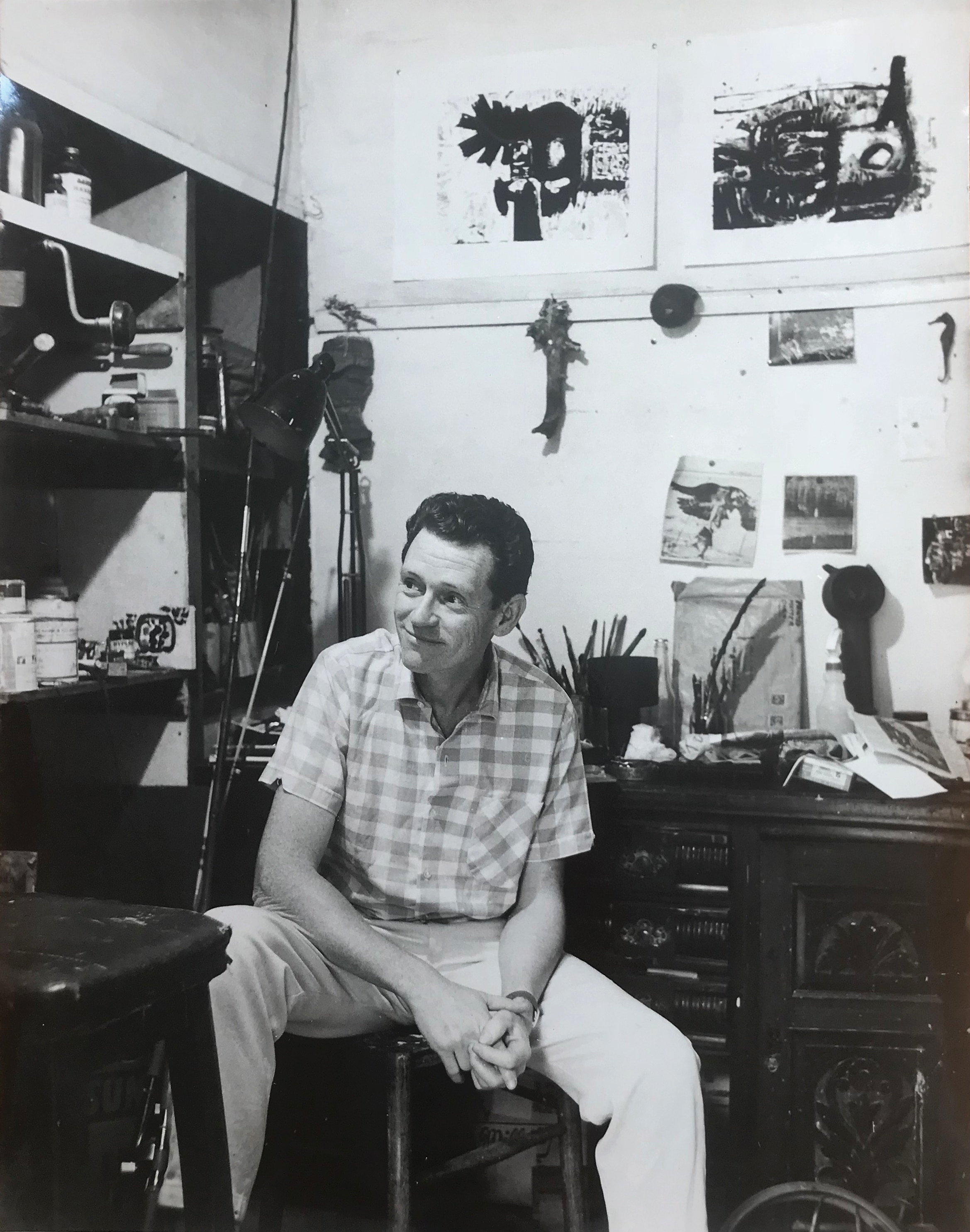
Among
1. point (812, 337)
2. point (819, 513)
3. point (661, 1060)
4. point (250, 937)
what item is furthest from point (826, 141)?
point (250, 937)

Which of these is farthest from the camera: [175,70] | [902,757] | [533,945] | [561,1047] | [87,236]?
[175,70]

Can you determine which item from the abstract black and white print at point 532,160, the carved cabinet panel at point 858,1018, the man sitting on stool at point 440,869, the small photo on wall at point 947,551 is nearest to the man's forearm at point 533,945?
the man sitting on stool at point 440,869

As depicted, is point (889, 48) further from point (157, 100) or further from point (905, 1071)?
point (905, 1071)

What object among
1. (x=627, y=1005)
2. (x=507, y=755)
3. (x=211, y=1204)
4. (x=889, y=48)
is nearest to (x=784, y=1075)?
(x=627, y=1005)

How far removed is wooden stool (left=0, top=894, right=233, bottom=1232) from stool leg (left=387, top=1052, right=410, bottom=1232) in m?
0.34

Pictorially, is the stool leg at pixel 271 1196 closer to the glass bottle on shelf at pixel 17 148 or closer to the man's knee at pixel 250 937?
the man's knee at pixel 250 937

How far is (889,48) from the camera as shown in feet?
6.63

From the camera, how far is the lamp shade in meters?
2.00

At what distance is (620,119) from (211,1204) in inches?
86.1

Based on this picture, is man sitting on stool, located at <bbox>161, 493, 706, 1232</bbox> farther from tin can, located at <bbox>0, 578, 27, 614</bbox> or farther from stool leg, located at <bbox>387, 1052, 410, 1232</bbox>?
tin can, located at <bbox>0, 578, 27, 614</bbox>

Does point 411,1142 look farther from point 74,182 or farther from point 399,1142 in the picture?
point 74,182

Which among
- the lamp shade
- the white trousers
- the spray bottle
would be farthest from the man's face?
the spray bottle

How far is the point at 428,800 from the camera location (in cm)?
183

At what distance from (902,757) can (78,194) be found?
6.26 feet
